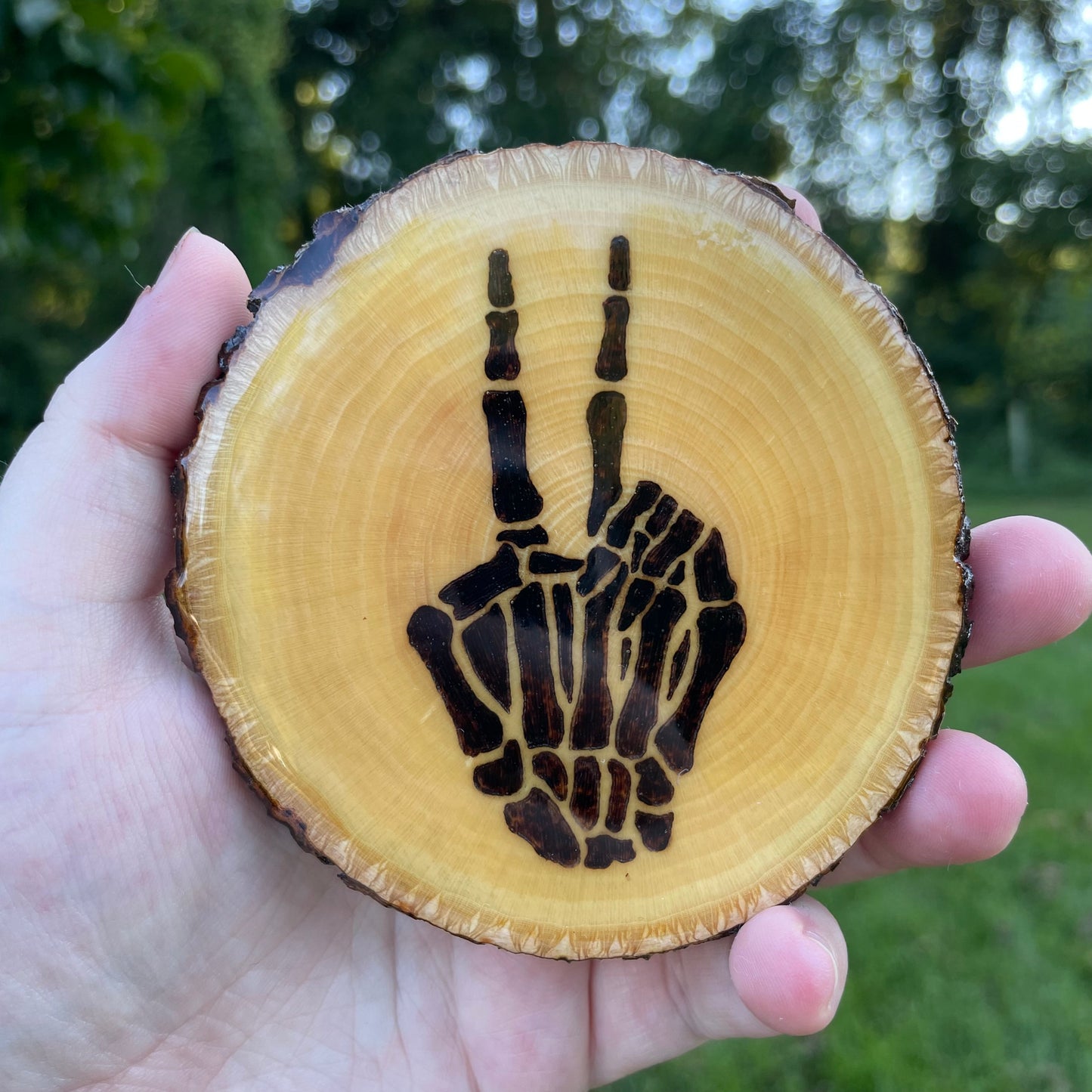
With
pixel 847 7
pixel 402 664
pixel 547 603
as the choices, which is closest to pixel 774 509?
pixel 547 603

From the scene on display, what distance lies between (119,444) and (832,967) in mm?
1050

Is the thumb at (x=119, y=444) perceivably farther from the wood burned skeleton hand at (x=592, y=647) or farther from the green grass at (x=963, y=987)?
the green grass at (x=963, y=987)

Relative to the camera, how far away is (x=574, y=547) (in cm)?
105

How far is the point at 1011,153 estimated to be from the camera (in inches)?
374

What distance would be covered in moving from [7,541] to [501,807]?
67 cm

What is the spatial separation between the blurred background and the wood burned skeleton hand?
4.68 ft

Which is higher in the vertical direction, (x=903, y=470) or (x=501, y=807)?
(x=903, y=470)

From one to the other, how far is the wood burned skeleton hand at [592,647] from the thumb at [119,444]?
37 cm

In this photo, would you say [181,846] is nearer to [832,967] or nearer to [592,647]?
[592,647]

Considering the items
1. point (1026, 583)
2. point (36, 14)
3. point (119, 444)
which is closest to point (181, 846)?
point (119, 444)

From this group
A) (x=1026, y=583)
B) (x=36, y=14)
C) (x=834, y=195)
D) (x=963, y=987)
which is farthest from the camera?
(x=834, y=195)

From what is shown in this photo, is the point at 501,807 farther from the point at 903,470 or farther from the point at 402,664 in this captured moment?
the point at 903,470

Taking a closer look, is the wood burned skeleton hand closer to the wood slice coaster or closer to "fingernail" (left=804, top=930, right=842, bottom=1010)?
the wood slice coaster

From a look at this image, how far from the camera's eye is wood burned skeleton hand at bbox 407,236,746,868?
1.03m
